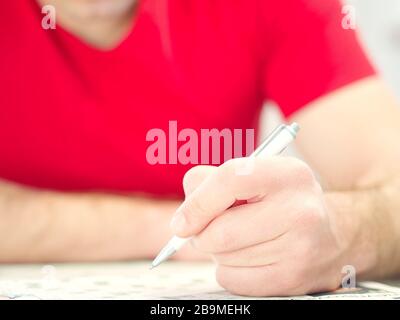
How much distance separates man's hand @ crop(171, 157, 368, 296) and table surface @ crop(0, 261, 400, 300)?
0.02 m

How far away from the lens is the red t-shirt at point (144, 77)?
1.90ft

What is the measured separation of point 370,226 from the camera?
50 cm

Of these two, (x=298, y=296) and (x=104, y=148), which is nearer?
(x=298, y=296)

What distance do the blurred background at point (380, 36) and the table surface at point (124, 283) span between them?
6.1 inches

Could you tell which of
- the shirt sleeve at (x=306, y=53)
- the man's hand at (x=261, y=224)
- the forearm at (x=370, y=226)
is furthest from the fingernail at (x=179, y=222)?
the shirt sleeve at (x=306, y=53)

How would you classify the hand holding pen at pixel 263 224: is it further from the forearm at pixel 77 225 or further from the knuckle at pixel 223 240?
Answer: the forearm at pixel 77 225

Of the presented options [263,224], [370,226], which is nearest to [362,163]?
[370,226]

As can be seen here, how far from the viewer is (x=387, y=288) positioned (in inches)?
17.3

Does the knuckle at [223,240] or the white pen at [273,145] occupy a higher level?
the white pen at [273,145]

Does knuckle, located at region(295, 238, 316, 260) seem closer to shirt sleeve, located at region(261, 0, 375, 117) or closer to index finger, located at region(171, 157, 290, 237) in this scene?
index finger, located at region(171, 157, 290, 237)

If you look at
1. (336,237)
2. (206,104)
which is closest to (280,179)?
(336,237)
